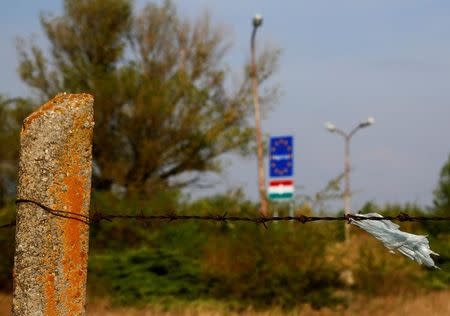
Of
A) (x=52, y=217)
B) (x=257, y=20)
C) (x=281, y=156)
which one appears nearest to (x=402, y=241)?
(x=52, y=217)

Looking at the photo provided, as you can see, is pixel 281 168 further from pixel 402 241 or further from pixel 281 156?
pixel 402 241

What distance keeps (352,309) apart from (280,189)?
1032cm

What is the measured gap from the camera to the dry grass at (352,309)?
10.7 metres

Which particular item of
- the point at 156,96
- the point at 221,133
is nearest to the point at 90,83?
the point at 156,96

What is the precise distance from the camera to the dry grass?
1069 centimetres

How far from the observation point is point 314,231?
13727 millimetres

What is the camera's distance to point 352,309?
40.7ft

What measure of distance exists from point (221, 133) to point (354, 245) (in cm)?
1670

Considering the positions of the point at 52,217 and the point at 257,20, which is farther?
the point at 257,20

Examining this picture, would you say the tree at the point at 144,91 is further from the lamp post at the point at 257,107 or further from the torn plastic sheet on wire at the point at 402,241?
the torn plastic sheet on wire at the point at 402,241

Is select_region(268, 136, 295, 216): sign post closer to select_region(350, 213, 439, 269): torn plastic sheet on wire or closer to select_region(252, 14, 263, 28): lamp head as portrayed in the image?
select_region(252, 14, 263, 28): lamp head

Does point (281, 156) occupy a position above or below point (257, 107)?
below

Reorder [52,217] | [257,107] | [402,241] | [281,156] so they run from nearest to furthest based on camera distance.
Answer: [402,241] → [52,217] → [281,156] → [257,107]

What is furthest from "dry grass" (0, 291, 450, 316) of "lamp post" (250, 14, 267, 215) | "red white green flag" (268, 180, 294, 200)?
"lamp post" (250, 14, 267, 215)
